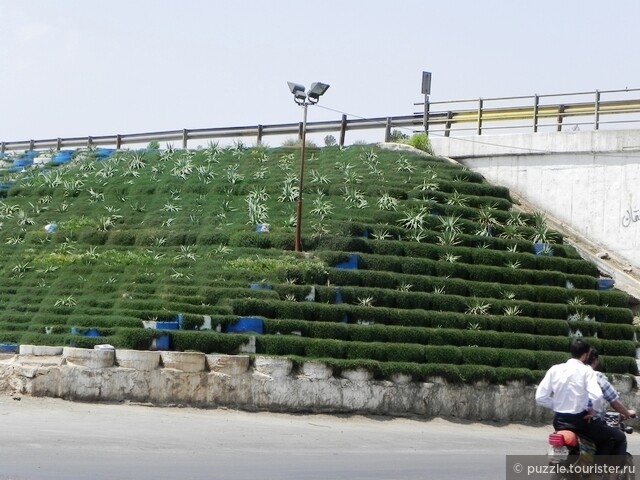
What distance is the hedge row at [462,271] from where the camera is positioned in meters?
25.0

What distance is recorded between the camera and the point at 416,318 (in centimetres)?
2366

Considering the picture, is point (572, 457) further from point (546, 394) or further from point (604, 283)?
point (604, 283)

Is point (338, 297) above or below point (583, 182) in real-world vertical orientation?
below

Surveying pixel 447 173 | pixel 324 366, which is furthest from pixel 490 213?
pixel 324 366

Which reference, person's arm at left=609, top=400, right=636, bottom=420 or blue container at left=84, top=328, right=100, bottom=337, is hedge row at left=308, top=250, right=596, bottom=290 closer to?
blue container at left=84, top=328, right=100, bottom=337

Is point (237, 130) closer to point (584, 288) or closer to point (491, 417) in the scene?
point (584, 288)

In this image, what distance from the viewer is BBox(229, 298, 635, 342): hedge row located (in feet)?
73.6

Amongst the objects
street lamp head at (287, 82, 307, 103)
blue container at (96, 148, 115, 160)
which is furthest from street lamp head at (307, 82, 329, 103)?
blue container at (96, 148, 115, 160)

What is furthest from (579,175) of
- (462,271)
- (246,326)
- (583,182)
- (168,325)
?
(168,325)

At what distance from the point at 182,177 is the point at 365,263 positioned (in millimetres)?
8517

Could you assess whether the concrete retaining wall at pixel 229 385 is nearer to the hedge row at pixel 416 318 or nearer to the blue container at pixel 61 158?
the hedge row at pixel 416 318

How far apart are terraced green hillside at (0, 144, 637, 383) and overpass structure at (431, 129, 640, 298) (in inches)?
48.7

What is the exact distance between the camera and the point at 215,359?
20.7 m

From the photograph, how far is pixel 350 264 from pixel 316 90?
12.9 ft
